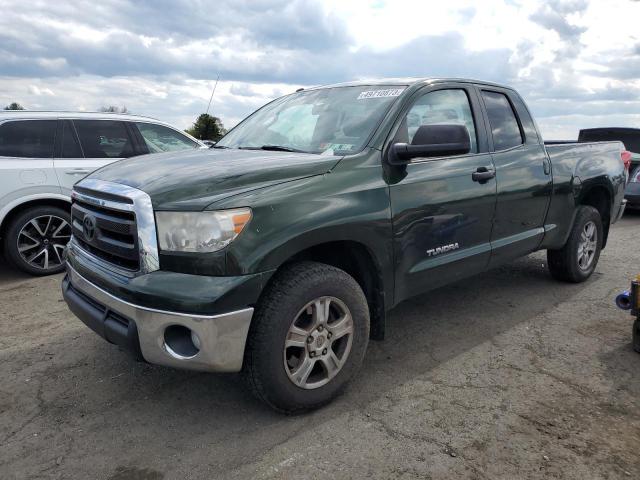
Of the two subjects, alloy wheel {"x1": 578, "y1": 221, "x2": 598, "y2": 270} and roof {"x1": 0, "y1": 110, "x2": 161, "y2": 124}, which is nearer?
alloy wheel {"x1": 578, "y1": 221, "x2": 598, "y2": 270}

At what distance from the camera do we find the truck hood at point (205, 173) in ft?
8.51

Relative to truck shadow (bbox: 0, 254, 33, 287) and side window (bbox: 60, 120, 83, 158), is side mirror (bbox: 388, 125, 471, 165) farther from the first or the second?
truck shadow (bbox: 0, 254, 33, 287)


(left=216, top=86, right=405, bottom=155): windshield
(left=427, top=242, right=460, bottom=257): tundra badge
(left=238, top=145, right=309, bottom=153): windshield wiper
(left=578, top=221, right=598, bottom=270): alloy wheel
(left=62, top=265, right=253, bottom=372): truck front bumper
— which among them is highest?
(left=216, top=86, right=405, bottom=155): windshield

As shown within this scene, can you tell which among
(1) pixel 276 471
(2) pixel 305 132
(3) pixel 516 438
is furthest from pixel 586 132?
(1) pixel 276 471

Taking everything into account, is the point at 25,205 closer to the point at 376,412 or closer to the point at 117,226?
the point at 117,226

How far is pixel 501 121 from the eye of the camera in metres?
4.29

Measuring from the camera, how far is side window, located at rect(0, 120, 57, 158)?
18.2 feet

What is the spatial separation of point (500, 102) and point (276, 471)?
339cm

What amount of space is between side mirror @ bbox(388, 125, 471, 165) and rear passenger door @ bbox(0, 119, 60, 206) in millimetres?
4215

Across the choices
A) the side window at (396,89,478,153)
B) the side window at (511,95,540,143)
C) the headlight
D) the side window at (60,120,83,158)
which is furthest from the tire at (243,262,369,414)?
the side window at (60,120,83,158)

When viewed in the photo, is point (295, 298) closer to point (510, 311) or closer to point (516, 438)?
point (516, 438)

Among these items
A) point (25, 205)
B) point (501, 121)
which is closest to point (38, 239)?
point (25, 205)

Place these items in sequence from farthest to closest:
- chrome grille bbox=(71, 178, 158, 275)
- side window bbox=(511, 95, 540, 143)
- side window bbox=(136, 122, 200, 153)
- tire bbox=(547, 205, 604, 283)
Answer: side window bbox=(136, 122, 200, 153)
tire bbox=(547, 205, 604, 283)
side window bbox=(511, 95, 540, 143)
chrome grille bbox=(71, 178, 158, 275)

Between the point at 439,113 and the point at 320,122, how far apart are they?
0.85m
